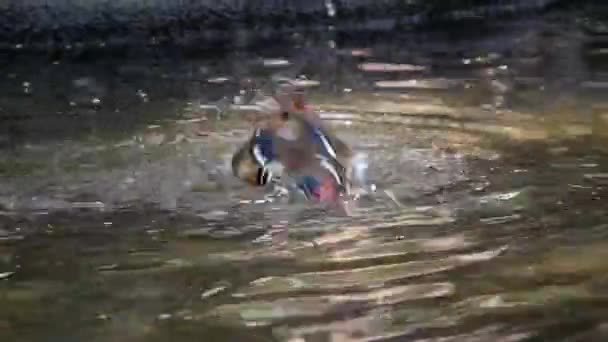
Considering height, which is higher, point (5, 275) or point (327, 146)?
point (327, 146)

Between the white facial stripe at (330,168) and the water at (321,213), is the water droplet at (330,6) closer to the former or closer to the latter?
the water at (321,213)

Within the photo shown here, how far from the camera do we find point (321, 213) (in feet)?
5.62

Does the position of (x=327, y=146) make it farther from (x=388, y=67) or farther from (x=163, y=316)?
(x=388, y=67)

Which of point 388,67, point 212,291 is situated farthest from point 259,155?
point 388,67

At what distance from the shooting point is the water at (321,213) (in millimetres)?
1374

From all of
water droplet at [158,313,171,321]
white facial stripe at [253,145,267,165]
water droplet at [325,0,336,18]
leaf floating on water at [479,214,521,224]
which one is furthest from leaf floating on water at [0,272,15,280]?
water droplet at [325,0,336,18]

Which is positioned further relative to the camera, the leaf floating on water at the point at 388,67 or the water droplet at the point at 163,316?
the leaf floating on water at the point at 388,67

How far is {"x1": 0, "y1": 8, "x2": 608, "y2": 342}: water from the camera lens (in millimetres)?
1374

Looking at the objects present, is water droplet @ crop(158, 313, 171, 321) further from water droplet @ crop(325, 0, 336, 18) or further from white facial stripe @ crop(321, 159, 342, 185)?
water droplet @ crop(325, 0, 336, 18)

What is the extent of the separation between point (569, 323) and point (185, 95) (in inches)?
56.5

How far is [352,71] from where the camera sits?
2754 millimetres

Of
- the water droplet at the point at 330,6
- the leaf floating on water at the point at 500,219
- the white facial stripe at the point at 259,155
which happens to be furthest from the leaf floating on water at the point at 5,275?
the water droplet at the point at 330,6

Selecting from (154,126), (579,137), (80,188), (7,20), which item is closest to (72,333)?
(80,188)

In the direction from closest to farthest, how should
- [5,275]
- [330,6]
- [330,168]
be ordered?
[5,275] → [330,168] → [330,6]
